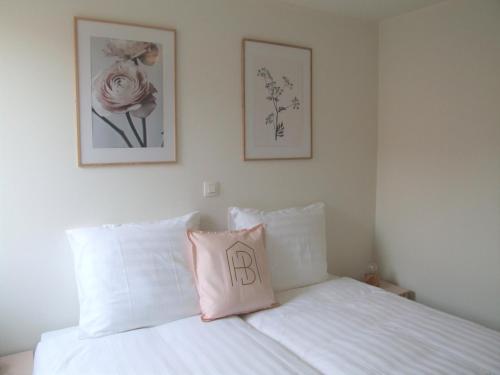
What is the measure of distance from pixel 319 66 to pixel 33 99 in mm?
1819

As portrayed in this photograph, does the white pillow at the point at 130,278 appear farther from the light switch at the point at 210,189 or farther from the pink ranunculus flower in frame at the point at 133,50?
the pink ranunculus flower in frame at the point at 133,50

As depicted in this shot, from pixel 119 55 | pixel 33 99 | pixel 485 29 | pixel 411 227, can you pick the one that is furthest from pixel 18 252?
pixel 485 29

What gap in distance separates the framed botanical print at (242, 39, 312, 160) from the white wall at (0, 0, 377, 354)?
65mm

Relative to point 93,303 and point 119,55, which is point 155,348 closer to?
point 93,303

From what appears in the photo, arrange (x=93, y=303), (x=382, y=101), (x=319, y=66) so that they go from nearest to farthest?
1. (x=93, y=303)
2. (x=319, y=66)
3. (x=382, y=101)

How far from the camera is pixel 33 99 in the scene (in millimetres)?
2047

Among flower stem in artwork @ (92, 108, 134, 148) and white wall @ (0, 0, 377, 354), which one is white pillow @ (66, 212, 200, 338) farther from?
flower stem in artwork @ (92, 108, 134, 148)

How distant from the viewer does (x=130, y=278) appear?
203 cm

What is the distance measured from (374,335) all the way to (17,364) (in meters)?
1.65

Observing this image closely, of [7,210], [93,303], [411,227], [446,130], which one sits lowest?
[93,303]

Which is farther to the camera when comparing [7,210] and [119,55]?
[119,55]

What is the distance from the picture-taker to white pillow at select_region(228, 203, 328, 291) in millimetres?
2576

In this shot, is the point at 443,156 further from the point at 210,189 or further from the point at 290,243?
the point at 210,189

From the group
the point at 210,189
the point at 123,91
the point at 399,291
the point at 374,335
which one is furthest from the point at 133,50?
the point at 399,291
